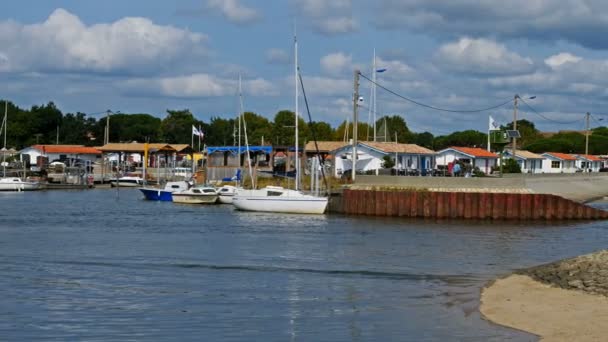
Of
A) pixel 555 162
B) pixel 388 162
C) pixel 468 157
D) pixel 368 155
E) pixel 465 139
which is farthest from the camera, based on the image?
pixel 465 139

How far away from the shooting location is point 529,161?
404ft

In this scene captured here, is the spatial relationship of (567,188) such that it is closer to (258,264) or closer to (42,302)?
(258,264)

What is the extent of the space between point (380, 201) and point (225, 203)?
19230 millimetres

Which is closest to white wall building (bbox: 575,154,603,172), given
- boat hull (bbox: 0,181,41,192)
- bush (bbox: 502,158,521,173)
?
bush (bbox: 502,158,521,173)

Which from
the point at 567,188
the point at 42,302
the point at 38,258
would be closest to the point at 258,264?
the point at 38,258

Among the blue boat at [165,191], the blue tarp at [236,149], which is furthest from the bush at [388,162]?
the blue boat at [165,191]

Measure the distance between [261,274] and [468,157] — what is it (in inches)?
2982

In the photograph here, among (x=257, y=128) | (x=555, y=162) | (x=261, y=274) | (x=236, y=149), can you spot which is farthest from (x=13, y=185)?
(x=257, y=128)

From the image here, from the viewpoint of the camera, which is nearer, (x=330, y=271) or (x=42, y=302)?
(x=42, y=302)

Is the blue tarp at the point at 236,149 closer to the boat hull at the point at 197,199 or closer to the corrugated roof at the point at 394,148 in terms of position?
the corrugated roof at the point at 394,148

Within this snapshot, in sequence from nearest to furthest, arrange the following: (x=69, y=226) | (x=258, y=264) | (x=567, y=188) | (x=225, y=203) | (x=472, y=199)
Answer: (x=258, y=264) < (x=69, y=226) < (x=472, y=199) < (x=225, y=203) < (x=567, y=188)

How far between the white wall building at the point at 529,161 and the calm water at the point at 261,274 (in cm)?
6135

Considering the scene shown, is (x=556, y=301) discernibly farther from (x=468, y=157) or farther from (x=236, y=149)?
(x=468, y=157)

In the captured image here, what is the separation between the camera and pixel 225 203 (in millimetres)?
76750
